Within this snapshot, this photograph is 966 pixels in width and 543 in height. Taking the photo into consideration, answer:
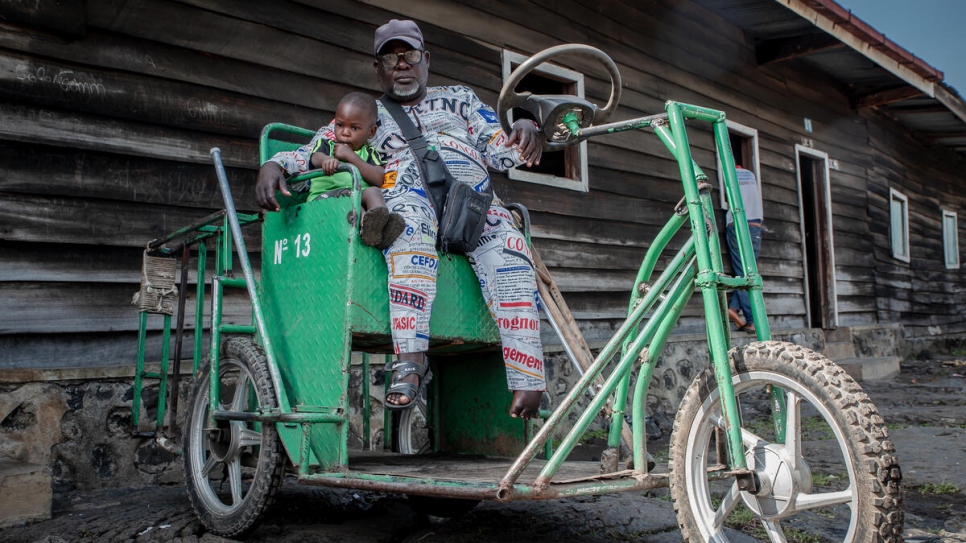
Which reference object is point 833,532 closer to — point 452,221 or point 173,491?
point 452,221

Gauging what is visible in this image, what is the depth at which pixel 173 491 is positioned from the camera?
341 centimetres

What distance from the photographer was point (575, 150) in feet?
22.0

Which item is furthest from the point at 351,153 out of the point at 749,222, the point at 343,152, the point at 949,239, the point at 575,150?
the point at 949,239

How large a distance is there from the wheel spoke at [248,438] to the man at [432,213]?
58 cm

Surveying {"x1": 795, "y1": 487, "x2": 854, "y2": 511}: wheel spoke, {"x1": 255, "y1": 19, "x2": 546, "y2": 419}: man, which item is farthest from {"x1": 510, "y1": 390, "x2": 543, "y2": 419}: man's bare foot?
{"x1": 795, "y1": 487, "x2": 854, "y2": 511}: wheel spoke

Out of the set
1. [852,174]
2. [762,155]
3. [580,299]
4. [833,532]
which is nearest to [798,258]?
[762,155]

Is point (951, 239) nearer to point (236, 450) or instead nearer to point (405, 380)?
point (405, 380)

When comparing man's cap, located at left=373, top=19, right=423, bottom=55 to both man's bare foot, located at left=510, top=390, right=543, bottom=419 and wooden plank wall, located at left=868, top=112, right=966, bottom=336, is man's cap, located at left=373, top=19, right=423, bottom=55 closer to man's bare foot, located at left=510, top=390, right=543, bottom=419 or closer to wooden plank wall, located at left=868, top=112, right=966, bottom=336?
man's bare foot, located at left=510, top=390, right=543, bottom=419

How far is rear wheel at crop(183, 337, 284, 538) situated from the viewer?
7.99ft

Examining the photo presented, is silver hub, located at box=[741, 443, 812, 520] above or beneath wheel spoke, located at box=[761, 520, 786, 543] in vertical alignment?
above

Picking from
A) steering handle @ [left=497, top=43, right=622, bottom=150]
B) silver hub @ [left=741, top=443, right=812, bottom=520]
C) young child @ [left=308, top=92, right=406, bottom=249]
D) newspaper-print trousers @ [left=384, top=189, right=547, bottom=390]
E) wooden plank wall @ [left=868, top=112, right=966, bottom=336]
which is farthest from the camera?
wooden plank wall @ [left=868, top=112, right=966, bottom=336]

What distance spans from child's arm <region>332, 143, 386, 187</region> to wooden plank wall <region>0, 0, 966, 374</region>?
5.40 feet

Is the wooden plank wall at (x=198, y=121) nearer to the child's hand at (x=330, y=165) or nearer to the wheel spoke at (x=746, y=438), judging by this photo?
the child's hand at (x=330, y=165)

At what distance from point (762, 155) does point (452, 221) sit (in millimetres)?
7761
